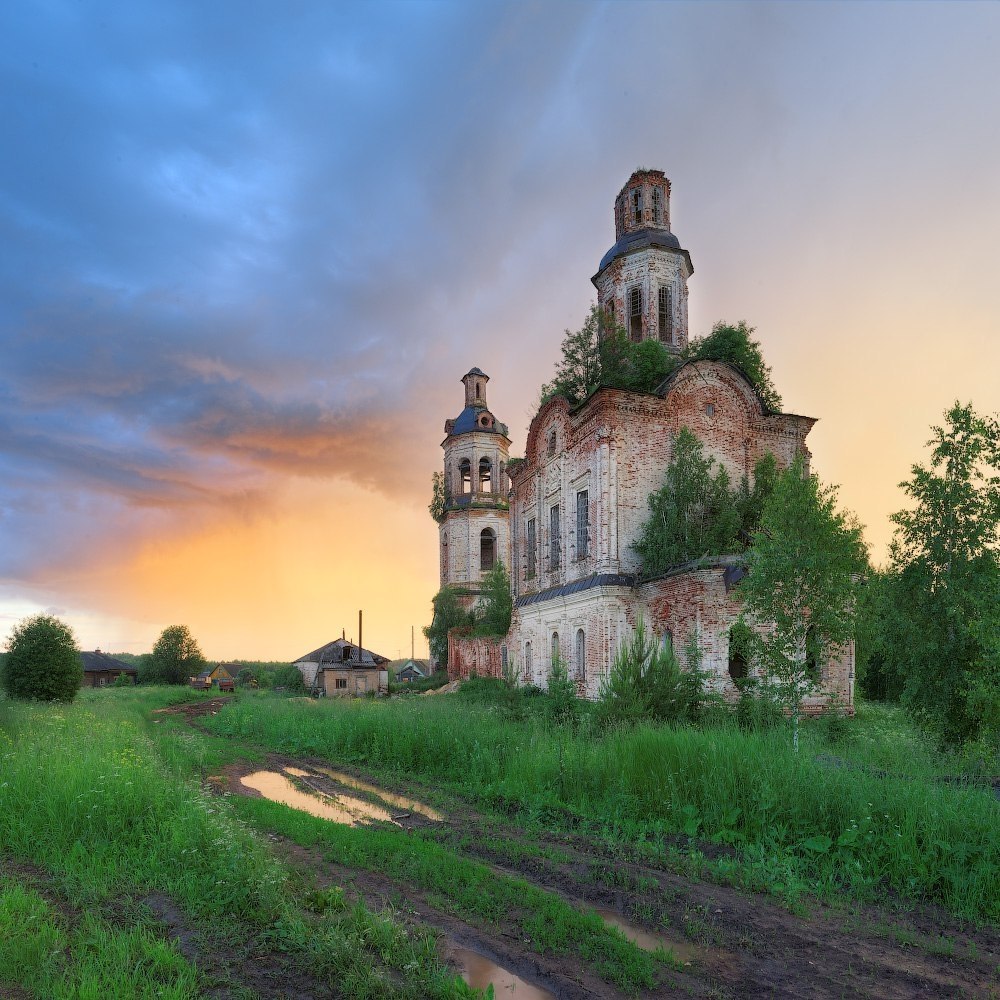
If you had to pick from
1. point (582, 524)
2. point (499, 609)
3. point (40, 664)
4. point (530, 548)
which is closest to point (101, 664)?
point (40, 664)

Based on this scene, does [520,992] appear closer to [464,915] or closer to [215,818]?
[464,915]

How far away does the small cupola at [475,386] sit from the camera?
4869 cm

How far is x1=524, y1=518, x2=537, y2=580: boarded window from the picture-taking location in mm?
30078

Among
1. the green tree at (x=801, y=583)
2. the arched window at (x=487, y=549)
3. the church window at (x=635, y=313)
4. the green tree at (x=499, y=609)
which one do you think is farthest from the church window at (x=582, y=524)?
the arched window at (x=487, y=549)

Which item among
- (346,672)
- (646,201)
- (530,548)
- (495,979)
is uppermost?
(646,201)

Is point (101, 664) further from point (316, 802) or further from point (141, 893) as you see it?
point (141, 893)

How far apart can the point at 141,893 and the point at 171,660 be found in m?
59.6

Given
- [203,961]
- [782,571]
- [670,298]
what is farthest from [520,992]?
[670,298]

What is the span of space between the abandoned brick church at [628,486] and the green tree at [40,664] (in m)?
18.4

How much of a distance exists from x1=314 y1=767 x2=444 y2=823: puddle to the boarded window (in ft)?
53.1

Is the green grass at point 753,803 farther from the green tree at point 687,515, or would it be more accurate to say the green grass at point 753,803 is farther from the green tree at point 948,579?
the green tree at point 687,515

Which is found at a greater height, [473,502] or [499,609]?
[473,502]

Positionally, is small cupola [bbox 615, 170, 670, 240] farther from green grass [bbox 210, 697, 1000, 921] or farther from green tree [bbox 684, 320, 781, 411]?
green grass [bbox 210, 697, 1000, 921]

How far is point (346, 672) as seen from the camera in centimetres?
4959
